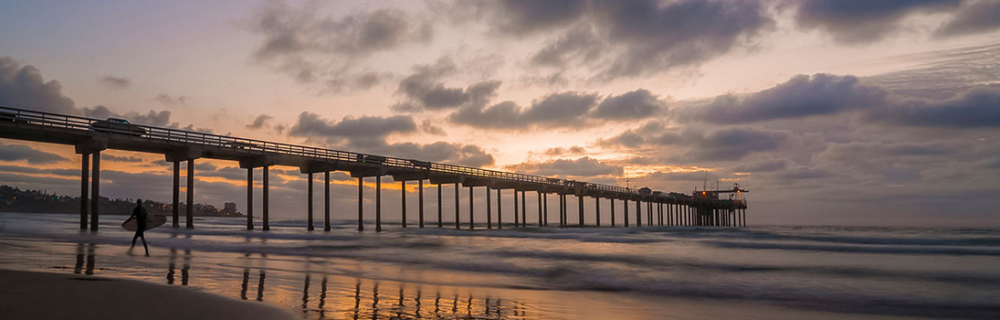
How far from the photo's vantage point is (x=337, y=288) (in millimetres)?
8203

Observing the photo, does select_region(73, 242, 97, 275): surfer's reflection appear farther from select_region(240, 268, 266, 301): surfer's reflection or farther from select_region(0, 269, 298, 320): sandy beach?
select_region(240, 268, 266, 301): surfer's reflection

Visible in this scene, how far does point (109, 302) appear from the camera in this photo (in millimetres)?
5332

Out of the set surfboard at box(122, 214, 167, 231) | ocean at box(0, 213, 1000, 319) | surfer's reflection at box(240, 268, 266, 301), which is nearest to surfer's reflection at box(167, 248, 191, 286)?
ocean at box(0, 213, 1000, 319)

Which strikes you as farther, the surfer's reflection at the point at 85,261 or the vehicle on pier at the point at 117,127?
the vehicle on pier at the point at 117,127

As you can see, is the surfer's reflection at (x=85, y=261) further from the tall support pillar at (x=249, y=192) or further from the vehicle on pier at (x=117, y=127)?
the tall support pillar at (x=249, y=192)

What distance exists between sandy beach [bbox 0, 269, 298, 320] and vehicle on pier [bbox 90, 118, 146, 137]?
20590 millimetres

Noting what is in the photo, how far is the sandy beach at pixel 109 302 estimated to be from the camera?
4.73 m

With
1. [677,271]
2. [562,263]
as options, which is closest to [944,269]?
[677,271]

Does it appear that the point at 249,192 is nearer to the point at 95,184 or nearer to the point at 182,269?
the point at 95,184

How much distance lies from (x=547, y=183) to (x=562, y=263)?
41.3 m

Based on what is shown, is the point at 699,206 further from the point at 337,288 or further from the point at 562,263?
the point at 337,288

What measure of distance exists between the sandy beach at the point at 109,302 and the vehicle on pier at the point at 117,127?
67.6 ft

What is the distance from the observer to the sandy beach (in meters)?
4.73

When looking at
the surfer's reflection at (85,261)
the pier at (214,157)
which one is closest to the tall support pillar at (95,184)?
the pier at (214,157)
